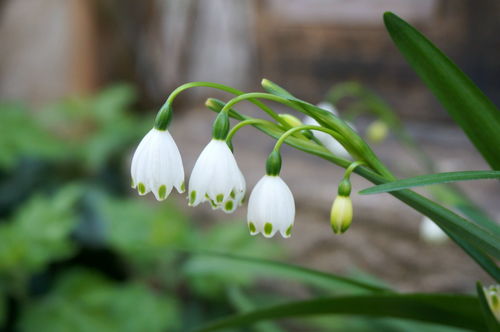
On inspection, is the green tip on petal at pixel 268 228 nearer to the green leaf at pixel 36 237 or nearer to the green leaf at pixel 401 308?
the green leaf at pixel 401 308

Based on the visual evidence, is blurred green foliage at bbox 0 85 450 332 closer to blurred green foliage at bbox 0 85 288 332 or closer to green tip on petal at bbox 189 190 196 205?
blurred green foliage at bbox 0 85 288 332

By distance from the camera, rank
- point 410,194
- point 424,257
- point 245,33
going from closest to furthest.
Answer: point 410,194 < point 424,257 < point 245,33

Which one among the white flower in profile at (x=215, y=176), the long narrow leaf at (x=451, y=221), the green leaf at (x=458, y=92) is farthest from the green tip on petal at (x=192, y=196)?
the green leaf at (x=458, y=92)

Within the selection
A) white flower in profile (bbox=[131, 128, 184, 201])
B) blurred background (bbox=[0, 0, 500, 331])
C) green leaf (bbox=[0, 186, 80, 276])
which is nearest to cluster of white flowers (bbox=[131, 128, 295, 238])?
white flower in profile (bbox=[131, 128, 184, 201])

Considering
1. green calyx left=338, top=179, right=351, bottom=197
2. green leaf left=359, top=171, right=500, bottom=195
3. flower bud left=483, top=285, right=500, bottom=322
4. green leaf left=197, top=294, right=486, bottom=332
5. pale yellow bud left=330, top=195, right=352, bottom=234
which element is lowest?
green leaf left=197, top=294, right=486, bottom=332

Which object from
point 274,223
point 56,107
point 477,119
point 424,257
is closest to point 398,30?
point 477,119

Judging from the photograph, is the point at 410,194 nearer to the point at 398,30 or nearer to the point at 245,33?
the point at 398,30

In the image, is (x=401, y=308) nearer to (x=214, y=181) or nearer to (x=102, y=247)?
(x=214, y=181)
